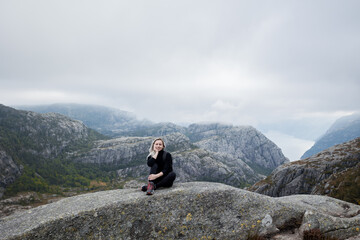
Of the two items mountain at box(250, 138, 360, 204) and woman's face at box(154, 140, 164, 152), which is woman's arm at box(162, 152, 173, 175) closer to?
woman's face at box(154, 140, 164, 152)

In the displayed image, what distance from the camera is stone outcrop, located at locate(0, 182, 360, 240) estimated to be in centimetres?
948

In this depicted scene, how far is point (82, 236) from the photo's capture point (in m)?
9.32

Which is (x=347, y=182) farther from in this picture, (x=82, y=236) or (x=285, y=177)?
(x=82, y=236)

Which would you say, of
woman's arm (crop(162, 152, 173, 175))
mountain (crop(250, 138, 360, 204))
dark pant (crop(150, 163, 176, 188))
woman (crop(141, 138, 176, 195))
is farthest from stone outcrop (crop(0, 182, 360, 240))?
mountain (crop(250, 138, 360, 204))

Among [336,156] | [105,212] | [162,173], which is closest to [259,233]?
[162,173]

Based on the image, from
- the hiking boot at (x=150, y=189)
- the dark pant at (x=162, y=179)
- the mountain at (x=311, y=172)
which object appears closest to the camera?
the hiking boot at (x=150, y=189)

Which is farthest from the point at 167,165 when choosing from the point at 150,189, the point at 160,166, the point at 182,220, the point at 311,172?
the point at 311,172

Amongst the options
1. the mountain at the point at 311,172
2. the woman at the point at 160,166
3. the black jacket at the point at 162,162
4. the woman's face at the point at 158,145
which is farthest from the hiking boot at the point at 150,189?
the mountain at the point at 311,172

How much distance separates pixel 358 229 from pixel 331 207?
18.9ft

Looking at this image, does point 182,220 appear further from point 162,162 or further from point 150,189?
point 162,162

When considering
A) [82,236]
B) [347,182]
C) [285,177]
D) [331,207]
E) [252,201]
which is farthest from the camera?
[285,177]

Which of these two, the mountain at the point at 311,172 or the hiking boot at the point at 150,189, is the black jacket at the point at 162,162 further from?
the mountain at the point at 311,172

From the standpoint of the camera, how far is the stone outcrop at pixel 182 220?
31.1ft

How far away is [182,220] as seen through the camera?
10297 millimetres
